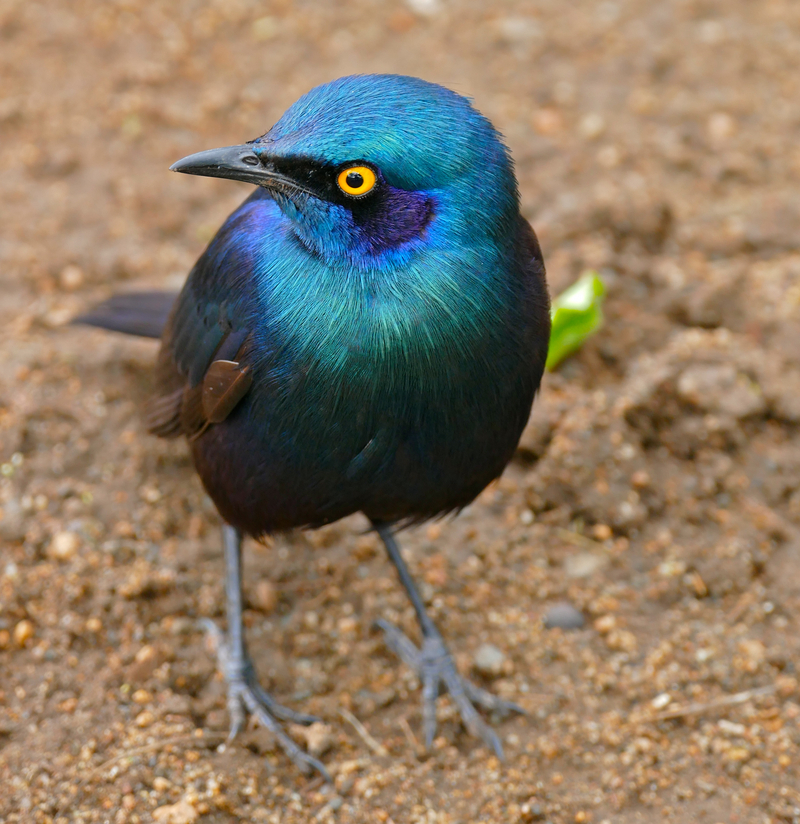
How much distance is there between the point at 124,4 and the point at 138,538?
431 cm

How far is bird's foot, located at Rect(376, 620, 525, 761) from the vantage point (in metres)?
3.99

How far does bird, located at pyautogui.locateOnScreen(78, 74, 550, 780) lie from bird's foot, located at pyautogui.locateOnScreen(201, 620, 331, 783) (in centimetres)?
75

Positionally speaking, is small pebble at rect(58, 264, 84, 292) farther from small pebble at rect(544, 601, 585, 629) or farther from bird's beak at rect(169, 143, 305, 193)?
small pebble at rect(544, 601, 585, 629)

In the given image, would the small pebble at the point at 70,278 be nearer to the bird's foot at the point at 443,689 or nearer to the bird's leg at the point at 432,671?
the bird's leg at the point at 432,671

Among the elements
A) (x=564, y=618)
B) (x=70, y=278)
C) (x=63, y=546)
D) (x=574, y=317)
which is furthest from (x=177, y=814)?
(x=70, y=278)

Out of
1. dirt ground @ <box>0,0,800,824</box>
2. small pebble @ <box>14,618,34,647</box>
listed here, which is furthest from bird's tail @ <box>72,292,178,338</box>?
small pebble @ <box>14,618,34,647</box>

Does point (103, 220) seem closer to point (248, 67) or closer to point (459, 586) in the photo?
point (248, 67)

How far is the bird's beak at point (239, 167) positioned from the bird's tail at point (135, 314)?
4.68 feet

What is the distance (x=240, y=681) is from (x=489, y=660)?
103 cm

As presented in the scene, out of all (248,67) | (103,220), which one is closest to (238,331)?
(103,220)

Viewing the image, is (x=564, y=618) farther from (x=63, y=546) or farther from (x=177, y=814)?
(x=63, y=546)

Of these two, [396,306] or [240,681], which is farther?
[240,681]

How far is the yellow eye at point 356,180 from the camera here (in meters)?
2.96

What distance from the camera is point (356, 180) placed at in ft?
9.77
